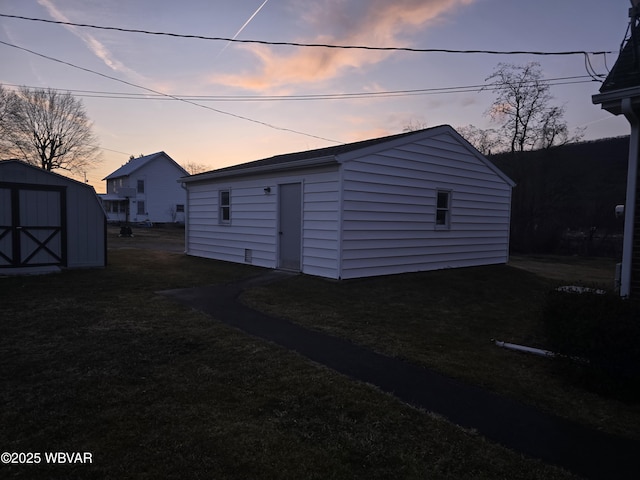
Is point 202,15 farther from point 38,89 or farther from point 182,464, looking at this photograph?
point 38,89

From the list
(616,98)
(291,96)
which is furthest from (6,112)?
(616,98)

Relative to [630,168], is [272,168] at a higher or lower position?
higher

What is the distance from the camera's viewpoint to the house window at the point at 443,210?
40.9ft

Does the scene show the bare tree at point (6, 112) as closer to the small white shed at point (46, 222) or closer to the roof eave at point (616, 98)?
the small white shed at point (46, 222)

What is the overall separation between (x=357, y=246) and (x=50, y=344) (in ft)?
22.6

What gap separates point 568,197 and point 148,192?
38557 millimetres

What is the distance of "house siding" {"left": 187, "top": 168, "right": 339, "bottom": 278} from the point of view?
10.1m

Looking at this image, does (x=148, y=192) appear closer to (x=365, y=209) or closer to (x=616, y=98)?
(x=365, y=209)

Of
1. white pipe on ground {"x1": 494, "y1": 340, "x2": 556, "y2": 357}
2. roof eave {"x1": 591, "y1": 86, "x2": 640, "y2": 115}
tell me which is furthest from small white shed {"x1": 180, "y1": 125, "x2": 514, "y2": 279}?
roof eave {"x1": 591, "y1": 86, "x2": 640, "y2": 115}

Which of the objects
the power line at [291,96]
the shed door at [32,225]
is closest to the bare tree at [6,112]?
the power line at [291,96]

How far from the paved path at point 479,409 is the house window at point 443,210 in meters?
8.09

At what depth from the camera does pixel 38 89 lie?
38.8m

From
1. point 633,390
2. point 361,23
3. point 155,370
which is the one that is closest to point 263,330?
point 155,370

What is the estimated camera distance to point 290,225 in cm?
1123
